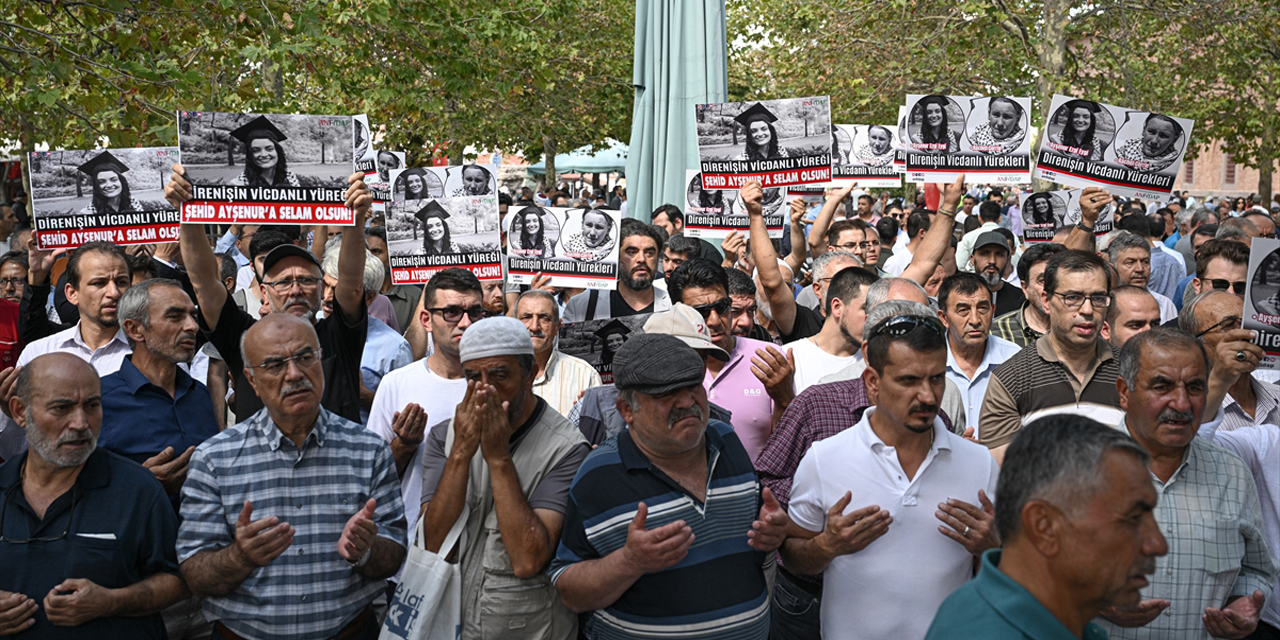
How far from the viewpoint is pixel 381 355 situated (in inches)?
233

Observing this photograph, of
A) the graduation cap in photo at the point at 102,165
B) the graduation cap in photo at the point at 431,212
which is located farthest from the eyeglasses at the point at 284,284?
the graduation cap in photo at the point at 102,165

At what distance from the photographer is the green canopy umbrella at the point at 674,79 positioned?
8.41 m

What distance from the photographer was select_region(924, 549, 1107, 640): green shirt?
6.98 ft

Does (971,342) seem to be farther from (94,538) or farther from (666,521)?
(94,538)

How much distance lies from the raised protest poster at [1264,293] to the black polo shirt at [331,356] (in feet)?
12.9

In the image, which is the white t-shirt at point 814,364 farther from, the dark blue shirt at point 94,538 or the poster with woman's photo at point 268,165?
the dark blue shirt at point 94,538

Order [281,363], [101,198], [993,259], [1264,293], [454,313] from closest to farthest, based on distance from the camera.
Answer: [281,363], [1264,293], [454,313], [101,198], [993,259]

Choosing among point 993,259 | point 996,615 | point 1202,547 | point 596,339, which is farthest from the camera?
point 993,259

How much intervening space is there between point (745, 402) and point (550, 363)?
104 cm

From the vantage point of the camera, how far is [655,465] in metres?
3.38

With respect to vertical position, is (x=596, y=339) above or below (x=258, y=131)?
below

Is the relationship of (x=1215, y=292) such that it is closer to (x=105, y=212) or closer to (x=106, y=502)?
(x=106, y=502)

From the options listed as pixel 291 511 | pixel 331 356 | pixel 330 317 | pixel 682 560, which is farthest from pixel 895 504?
pixel 330 317

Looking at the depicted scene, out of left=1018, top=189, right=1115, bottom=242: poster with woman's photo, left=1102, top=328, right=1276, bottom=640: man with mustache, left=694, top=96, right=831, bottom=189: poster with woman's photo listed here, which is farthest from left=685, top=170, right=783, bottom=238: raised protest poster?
left=1102, top=328, right=1276, bottom=640: man with mustache
